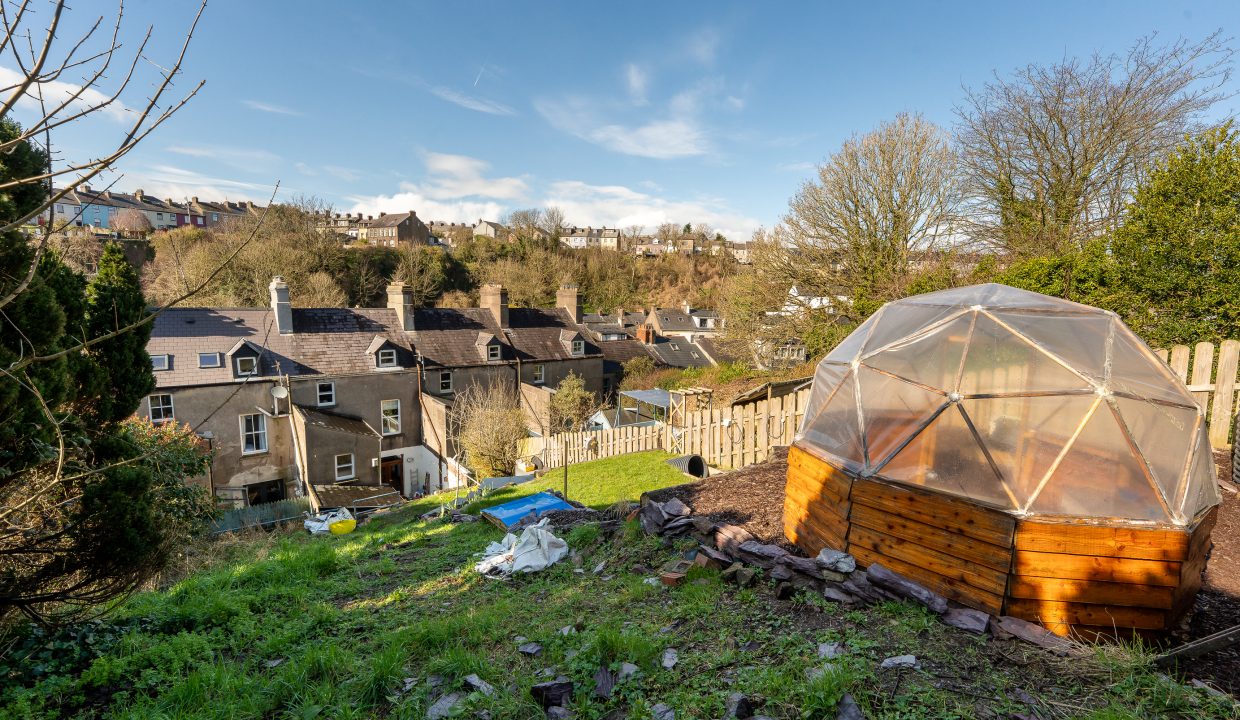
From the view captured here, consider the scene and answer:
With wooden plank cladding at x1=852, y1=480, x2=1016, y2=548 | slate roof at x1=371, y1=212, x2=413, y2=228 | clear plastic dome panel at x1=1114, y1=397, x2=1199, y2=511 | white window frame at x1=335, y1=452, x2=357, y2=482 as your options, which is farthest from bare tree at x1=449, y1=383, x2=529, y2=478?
slate roof at x1=371, y1=212, x2=413, y2=228

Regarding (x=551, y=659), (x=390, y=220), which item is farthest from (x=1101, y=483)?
(x=390, y=220)

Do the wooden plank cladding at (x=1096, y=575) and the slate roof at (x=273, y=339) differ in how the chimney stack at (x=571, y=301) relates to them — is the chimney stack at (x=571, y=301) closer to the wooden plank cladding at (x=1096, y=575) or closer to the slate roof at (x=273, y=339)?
the slate roof at (x=273, y=339)

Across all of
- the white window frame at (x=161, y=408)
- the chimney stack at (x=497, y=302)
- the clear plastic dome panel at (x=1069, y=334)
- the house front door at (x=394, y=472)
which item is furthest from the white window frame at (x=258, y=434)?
the clear plastic dome panel at (x=1069, y=334)

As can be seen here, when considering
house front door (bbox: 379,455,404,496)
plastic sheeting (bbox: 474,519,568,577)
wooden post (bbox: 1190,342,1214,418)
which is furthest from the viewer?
house front door (bbox: 379,455,404,496)

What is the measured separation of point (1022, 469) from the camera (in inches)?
197

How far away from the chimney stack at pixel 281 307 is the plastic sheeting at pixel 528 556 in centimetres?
2201

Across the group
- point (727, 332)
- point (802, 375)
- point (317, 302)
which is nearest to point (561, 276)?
point (317, 302)

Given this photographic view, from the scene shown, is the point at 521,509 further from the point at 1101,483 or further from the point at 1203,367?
the point at 1203,367

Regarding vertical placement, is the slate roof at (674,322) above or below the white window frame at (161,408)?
above

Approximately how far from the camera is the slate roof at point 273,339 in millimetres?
21953

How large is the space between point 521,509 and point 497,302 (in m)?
22.4

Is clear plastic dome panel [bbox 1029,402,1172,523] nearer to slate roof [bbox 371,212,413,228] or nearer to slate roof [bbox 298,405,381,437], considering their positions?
slate roof [bbox 298,405,381,437]

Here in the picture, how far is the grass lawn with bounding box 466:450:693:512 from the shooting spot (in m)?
13.3

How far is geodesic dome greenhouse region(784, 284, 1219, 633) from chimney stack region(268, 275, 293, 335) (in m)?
25.6
